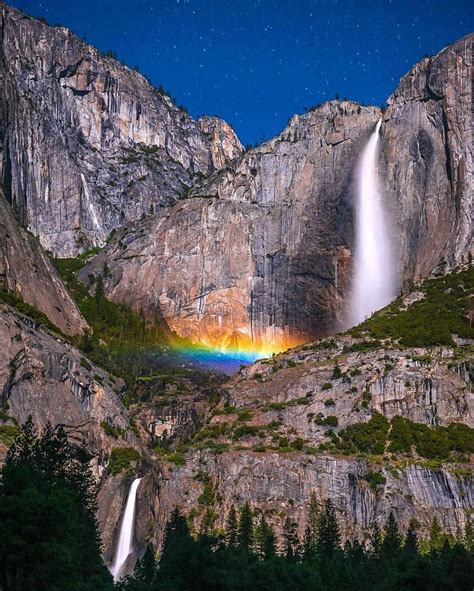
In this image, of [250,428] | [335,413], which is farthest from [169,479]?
[335,413]

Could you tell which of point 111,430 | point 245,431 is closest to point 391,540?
point 245,431

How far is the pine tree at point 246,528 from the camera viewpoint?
82.0 metres

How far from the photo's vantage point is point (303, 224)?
150m

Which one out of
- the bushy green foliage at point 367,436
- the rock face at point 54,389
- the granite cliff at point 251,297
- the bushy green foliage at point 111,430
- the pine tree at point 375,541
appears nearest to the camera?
the pine tree at point 375,541

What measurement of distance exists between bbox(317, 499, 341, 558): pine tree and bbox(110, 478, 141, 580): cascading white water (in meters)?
18.7

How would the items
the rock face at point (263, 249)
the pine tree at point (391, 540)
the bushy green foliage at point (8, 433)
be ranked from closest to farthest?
the pine tree at point (391, 540) → the bushy green foliage at point (8, 433) → the rock face at point (263, 249)

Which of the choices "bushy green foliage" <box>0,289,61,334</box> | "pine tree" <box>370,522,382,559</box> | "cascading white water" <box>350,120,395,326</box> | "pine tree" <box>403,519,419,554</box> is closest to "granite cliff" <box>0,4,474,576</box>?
"pine tree" <box>370,522,382,559</box>

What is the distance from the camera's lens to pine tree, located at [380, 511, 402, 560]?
7744 centimetres

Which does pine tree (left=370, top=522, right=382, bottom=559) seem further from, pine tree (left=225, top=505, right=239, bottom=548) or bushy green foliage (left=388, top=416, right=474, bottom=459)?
pine tree (left=225, top=505, right=239, bottom=548)

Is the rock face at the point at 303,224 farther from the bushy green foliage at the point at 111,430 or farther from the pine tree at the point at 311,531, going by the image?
the pine tree at the point at 311,531

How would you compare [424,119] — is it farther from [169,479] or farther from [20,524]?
[20,524]

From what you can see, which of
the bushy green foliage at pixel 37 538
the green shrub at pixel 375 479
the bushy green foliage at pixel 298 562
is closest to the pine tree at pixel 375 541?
the bushy green foliage at pixel 298 562

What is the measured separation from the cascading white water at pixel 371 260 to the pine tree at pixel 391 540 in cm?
5853

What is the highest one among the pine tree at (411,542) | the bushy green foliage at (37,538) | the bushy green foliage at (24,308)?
the bushy green foliage at (24,308)
